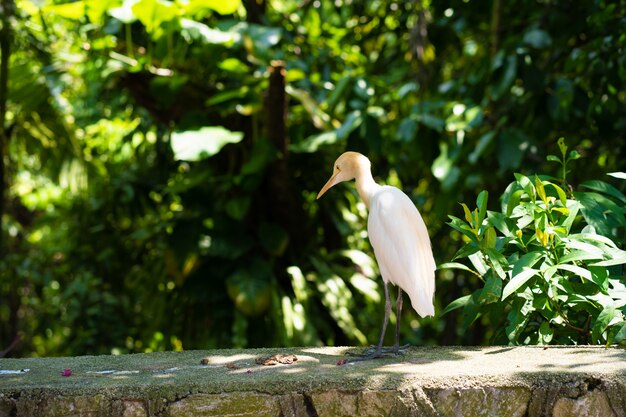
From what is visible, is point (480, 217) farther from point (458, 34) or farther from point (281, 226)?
point (458, 34)

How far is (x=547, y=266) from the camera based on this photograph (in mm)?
3215

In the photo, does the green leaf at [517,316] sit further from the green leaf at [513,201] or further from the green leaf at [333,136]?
the green leaf at [333,136]

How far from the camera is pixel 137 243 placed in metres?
7.89

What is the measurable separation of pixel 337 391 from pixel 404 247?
2.59 feet

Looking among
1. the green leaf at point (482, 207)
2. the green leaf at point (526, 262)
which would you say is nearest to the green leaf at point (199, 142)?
the green leaf at point (482, 207)

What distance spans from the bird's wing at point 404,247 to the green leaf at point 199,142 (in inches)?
108

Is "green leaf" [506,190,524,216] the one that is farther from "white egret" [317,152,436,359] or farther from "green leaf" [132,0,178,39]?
"green leaf" [132,0,178,39]

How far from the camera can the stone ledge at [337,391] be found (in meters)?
2.53

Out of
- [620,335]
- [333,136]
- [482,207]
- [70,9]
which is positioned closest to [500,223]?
[482,207]

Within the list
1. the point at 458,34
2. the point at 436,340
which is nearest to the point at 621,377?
the point at 458,34

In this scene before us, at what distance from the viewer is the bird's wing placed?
3.17m

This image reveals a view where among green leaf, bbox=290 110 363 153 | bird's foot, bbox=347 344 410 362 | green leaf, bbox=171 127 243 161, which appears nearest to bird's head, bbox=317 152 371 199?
bird's foot, bbox=347 344 410 362

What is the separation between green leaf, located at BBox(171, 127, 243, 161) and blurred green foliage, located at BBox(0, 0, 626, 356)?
0.07 feet

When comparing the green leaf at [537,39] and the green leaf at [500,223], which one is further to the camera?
the green leaf at [537,39]
